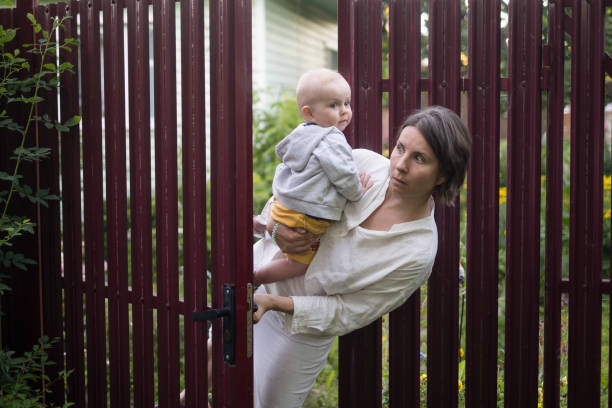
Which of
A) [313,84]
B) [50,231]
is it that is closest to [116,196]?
[50,231]

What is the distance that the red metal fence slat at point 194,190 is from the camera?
2422 mm

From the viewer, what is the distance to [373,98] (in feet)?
8.37

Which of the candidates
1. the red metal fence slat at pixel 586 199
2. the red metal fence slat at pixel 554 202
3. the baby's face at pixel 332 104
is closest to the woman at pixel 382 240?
the baby's face at pixel 332 104

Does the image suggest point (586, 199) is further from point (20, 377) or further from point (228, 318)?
point (20, 377)

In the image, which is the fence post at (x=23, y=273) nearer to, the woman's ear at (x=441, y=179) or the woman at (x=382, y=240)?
the woman at (x=382, y=240)

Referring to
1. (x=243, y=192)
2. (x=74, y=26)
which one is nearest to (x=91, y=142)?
(x=74, y=26)

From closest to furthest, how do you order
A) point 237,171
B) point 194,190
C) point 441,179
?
point 237,171
point 441,179
point 194,190

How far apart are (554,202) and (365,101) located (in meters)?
0.90

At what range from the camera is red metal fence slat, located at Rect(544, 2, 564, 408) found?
2334mm

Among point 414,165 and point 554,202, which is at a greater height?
point 414,165

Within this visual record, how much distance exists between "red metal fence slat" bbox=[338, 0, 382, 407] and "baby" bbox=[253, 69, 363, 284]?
30 cm

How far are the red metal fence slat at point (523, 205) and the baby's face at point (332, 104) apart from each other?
70 centimetres

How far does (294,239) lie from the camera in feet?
7.16

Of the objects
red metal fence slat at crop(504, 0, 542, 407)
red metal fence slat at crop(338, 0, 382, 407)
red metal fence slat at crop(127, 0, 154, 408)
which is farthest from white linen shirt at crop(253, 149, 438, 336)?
red metal fence slat at crop(127, 0, 154, 408)
